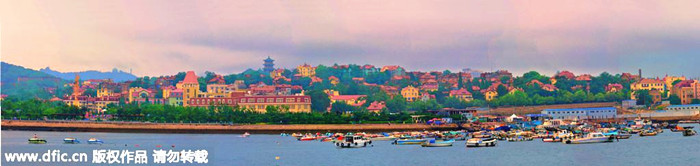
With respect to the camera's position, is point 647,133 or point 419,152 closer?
point 419,152

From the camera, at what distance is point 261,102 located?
5079 inches

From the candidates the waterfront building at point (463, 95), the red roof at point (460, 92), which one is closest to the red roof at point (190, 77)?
the waterfront building at point (463, 95)

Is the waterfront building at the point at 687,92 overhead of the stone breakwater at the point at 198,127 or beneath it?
overhead

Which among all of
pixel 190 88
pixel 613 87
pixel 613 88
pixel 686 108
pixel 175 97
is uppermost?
pixel 613 87

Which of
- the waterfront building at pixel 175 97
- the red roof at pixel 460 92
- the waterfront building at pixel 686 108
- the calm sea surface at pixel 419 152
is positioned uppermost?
the red roof at pixel 460 92

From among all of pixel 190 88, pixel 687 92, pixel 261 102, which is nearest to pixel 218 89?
pixel 190 88

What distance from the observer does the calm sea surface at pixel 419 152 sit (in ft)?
179

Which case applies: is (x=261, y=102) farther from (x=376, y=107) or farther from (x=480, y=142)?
(x=480, y=142)

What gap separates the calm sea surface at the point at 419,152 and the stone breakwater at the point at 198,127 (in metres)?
15.1

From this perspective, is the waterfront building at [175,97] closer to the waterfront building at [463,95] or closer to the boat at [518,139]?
the waterfront building at [463,95]

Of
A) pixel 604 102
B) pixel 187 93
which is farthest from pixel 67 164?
pixel 604 102

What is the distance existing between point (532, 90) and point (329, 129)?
79554 millimetres

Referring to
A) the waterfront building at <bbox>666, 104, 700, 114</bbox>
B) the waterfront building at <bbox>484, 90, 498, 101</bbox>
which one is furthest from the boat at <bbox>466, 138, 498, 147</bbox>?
the waterfront building at <bbox>484, 90, 498, 101</bbox>

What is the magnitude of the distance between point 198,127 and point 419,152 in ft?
118
